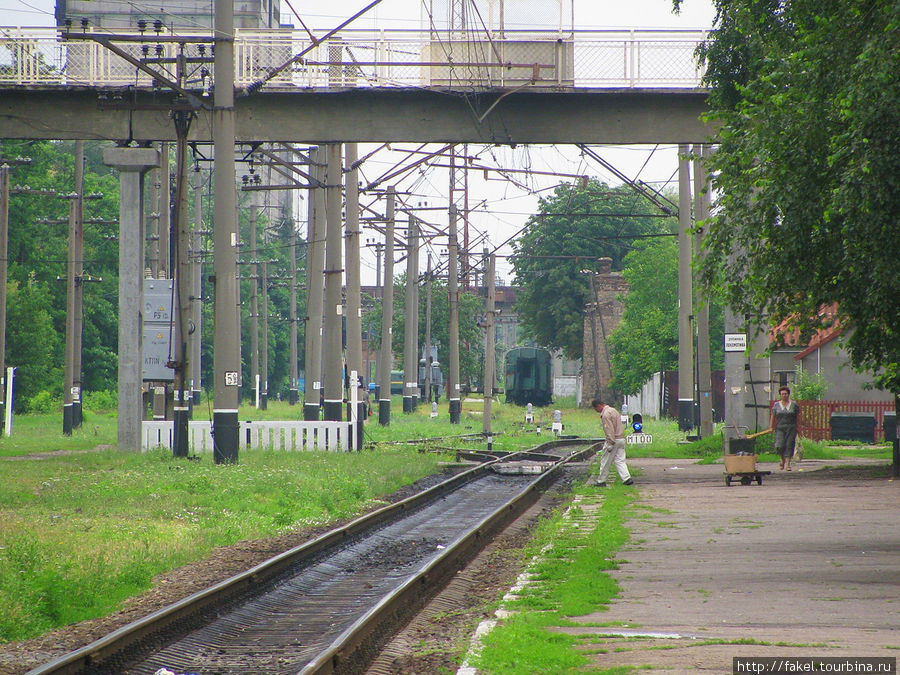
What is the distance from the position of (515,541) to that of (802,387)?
25832 millimetres

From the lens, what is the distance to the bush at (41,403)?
5453 centimetres

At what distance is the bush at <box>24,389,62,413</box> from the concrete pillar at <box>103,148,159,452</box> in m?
30.3

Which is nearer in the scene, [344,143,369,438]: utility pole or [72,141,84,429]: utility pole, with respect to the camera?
[344,143,369,438]: utility pole

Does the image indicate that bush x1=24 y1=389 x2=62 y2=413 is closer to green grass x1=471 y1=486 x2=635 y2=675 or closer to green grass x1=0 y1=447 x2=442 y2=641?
green grass x1=0 y1=447 x2=442 y2=641

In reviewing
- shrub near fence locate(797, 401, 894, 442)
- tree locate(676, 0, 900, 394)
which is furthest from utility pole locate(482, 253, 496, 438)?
tree locate(676, 0, 900, 394)

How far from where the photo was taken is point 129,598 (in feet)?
32.9

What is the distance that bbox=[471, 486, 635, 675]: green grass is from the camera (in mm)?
7219

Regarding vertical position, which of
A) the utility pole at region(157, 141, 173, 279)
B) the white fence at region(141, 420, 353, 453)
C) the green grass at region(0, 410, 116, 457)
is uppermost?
the utility pole at region(157, 141, 173, 279)

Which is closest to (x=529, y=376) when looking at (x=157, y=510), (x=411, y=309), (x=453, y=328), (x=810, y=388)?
(x=411, y=309)

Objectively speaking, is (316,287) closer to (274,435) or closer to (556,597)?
(274,435)

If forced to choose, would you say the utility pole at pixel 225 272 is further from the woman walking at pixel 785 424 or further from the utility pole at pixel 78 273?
the utility pole at pixel 78 273

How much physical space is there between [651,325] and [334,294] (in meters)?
32.8

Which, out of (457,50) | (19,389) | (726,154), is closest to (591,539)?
(726,154)

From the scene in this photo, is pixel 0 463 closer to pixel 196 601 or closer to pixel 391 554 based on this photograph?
pixel 391 554
